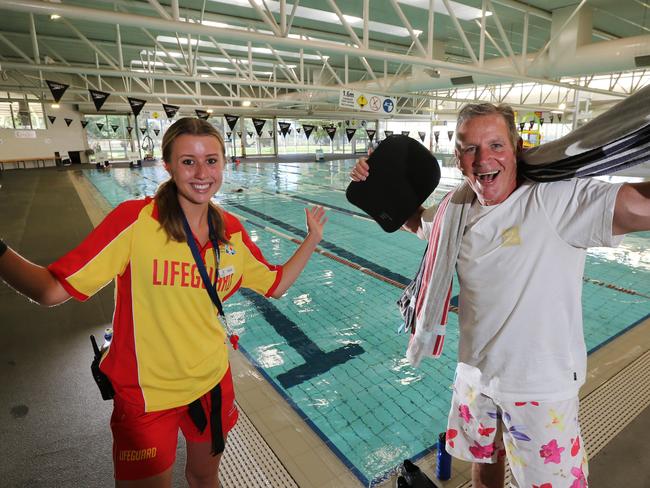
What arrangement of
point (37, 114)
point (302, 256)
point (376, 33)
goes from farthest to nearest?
point (37, 114) < point (376, 33) < point (302, 256)

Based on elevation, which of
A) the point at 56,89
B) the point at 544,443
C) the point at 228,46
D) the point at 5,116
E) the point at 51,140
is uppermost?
the point at 228,46

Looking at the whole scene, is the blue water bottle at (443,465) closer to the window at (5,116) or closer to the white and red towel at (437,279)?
the white and red towel at (437,279)

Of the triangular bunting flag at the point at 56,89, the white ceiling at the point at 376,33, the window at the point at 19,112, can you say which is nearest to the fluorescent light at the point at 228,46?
the white ceiling at the point at 376,33

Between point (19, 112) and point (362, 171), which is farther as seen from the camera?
point (19, 112)

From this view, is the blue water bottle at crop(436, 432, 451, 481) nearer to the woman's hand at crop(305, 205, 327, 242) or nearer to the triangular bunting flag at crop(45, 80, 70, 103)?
the woman's hand at crop(305, 205, 327, 242)

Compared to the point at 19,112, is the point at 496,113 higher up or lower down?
lower down

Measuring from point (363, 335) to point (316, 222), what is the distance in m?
2.14

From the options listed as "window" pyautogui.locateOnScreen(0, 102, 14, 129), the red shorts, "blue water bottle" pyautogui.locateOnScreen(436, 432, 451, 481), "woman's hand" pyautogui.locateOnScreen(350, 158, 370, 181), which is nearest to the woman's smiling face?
"woman's hand" pyautogui.locateOnScreen(350, 158, 370, 181)

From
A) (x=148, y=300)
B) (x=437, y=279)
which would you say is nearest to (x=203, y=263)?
(x=148, y=300)

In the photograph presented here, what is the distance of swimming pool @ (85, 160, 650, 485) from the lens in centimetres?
249

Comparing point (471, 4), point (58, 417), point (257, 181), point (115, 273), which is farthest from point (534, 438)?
point (257, 181)

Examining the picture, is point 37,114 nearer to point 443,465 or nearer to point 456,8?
point 456,8

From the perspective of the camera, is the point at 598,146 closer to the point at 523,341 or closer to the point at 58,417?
the point at 523,341

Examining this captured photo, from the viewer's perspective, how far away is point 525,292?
50.1 inches
